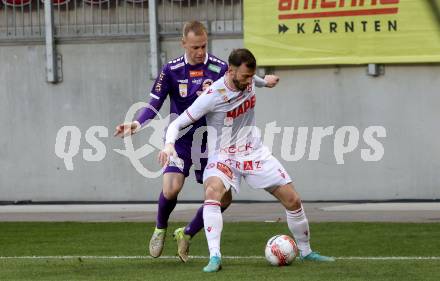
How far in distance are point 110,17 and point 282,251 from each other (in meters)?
11.4

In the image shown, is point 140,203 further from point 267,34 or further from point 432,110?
point 432,110

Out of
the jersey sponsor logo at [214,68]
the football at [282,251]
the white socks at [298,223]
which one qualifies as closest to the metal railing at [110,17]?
the jersey sponsor logo at [214,68]

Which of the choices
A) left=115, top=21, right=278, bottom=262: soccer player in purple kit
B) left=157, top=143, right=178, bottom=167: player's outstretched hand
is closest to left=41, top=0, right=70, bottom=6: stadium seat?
left=115, top=21, right=278, bottom=262: soccer player in purple kit

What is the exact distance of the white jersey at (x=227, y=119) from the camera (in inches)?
386

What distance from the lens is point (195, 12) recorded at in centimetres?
2003

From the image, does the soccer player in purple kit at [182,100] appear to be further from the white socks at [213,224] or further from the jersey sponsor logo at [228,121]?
the white socks at [213,224]

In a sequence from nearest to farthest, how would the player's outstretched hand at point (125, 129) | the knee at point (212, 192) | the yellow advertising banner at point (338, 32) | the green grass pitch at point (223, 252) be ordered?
the green grass pitch at point (223, 252)
the player's outstretched hand at point (125, 129)
the knee at point (212, 192)
the yellow advertising banner at point (338, 32)

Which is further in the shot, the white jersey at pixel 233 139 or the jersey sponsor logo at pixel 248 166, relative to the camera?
the jersey sponsor logo at pixel 248 166

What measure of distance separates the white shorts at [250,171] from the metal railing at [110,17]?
33.1ft

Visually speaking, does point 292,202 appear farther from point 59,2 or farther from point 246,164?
point 59,2

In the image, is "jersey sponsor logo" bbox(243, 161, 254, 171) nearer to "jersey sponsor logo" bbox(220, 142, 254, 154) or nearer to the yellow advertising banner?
"jersey sponsor logo" bbox(220, 142, 254, 154)

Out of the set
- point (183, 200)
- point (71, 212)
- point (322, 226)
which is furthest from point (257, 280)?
point (183, 200)

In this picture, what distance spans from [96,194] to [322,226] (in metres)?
6.80

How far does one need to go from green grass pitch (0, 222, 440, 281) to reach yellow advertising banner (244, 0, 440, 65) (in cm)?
450
